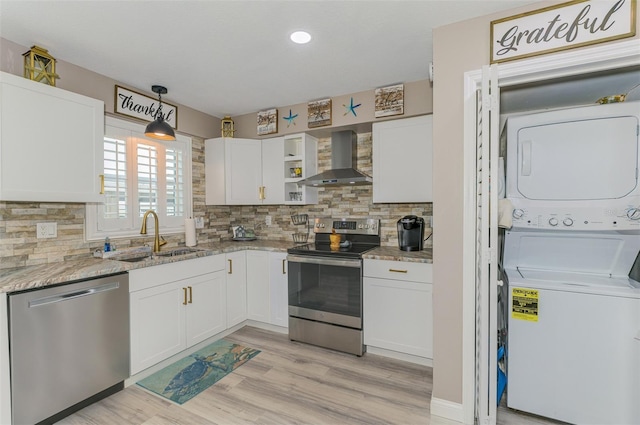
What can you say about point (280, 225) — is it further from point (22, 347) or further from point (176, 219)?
point (22, 347)

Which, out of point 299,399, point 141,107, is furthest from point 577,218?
point 141,107

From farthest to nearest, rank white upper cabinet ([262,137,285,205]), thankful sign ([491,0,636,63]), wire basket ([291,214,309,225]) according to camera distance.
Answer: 1. wire basket ([291,214,309,225])
2. white upper cabinet ([262,137,285,205])
3. thankful sign ([491,0,636,63])

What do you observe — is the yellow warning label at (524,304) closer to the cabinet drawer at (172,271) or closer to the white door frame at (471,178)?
the white door frame at (471,178)

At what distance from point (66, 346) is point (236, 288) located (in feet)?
5.00

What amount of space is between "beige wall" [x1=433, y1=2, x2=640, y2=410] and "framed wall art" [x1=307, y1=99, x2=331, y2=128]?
4.63 ft

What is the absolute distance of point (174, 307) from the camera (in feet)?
8.52

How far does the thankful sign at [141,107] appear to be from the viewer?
2729 mm

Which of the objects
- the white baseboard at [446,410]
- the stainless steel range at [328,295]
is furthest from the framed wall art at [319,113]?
the white baseboard at [446,410]

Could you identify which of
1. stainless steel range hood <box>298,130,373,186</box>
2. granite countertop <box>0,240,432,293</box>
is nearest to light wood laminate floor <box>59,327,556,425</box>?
granite countertop <box>0,240,432,293</box>

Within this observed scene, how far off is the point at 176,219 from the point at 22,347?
5.88 feet

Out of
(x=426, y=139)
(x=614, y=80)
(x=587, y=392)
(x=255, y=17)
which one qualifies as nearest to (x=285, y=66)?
(x=255, y=17)

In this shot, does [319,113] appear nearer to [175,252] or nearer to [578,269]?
[175,252]

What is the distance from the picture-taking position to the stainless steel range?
274 centimetres

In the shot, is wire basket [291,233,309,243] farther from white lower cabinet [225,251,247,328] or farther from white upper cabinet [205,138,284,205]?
white lower cabinet [225,251,247,328]
